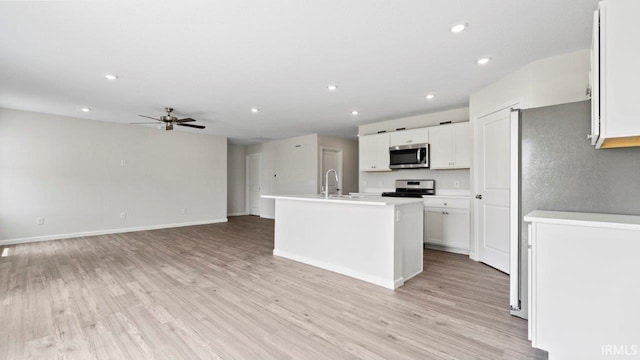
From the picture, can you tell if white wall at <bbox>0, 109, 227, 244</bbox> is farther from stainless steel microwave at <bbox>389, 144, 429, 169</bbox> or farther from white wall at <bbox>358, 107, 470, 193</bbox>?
stainless steel microwave at <bbox>389, 144, 429, 169</bbox>

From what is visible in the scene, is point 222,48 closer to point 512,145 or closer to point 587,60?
point 512,145

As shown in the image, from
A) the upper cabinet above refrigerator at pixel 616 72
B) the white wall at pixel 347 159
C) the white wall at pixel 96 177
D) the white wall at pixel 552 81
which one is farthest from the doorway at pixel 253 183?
the upper cabinet above refrigerator at pixel 616 72

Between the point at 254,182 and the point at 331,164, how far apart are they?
297 cm

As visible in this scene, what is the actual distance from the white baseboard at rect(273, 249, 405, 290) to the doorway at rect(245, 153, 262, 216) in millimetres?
4932

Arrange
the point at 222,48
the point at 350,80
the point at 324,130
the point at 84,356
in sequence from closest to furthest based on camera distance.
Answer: the point at 84,356 → the point at 222,48 → the point at 350,80 → the point at 324,130

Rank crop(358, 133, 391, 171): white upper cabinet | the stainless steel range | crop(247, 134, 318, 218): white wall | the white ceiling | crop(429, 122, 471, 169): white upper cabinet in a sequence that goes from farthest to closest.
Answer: crop(247, 134, 318, 218): white wall < crop(358, 133, 391, 171): white upper cabinet < the stainless steel range < crop(429, 122, 471, 169): white upper cabinet < the white ceiling

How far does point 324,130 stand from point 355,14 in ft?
15.4

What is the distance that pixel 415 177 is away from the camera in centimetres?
526

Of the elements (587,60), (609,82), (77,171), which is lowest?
(77,171)

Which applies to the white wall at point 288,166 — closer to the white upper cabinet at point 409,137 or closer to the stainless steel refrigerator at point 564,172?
the white upper cabinet at point 409,137

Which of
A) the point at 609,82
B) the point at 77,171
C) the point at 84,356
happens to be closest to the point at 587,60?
the point at 609,82

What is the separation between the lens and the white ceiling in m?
2.02

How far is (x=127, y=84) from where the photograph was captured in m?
3.54

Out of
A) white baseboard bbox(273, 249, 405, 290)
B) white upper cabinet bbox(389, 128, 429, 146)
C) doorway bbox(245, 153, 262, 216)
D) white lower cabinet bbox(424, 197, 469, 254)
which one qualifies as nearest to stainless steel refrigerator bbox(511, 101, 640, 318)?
white baseboard bbox(273, 249, 405, 290)
